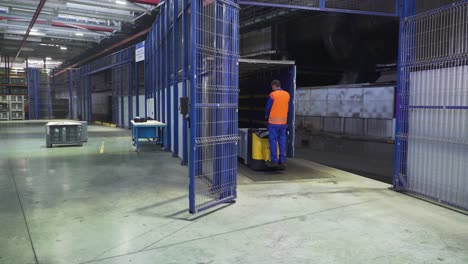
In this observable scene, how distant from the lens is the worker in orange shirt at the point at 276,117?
7.21 meters

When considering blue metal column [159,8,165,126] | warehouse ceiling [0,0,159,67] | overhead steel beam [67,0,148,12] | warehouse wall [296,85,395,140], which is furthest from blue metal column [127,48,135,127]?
warehouse wall [296,85,395,140]

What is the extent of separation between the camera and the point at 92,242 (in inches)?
146

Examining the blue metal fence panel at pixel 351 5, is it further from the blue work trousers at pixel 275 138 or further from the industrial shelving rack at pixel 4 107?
the industrial shelving rack at pixel 4 107

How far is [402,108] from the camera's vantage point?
6004 millimetres

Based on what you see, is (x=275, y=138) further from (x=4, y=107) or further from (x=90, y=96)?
(x=4, y=107)

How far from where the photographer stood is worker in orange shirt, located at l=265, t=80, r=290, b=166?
7.21 metres

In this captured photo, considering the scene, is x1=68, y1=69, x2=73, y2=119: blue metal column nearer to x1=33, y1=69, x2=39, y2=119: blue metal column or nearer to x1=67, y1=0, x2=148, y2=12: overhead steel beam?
x1=33, y1=69, x2=39, y2=119: blue metal column

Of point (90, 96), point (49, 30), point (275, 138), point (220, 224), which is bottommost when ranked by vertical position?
point (220, 224)

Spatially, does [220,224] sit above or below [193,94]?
below

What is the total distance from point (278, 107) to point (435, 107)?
9.36 feet

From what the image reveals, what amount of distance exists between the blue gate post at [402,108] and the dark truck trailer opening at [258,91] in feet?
10.2

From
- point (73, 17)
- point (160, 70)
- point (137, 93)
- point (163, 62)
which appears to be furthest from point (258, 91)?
point (137, 93)

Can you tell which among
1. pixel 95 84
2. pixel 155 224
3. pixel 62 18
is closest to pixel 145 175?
pixel 155 224

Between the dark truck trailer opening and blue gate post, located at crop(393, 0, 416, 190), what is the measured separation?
310 cm
